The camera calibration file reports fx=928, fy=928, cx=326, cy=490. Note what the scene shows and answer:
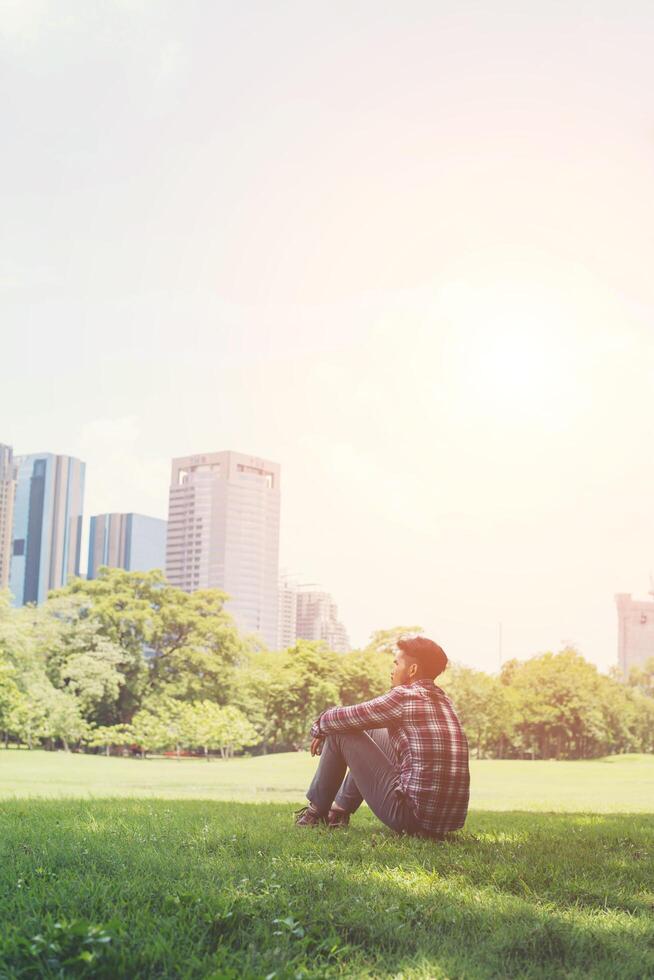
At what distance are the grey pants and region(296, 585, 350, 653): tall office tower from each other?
298 ft

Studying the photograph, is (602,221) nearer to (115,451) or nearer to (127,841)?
(127,841)

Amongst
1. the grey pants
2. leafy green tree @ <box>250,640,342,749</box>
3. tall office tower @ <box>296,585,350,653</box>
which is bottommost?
leafy green tree @ <box>250,640,342,749</box>

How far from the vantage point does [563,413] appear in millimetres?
68312

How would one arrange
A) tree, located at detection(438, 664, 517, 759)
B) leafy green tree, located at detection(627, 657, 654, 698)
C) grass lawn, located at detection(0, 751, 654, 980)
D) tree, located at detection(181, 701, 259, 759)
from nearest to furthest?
grass lawn, located at detection(0, 751, 654, 980) → tree, located at detection(181, 701, 259, 759) → tree, located at detection(438, 664, 517, 759) → leafy green tree, located at detection(627, 657, 654, 698)

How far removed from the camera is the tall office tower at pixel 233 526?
104562 millimetres

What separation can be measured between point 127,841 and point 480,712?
88.9 feet

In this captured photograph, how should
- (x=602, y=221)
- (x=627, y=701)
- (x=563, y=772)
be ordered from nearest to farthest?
(x=563, y=772), (x=627, y=701), (x=602, y=221)

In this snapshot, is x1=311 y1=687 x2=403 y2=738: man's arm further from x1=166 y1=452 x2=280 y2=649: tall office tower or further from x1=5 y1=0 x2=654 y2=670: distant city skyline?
x1=166 y1=452 x2=280 y2=649: tall office tower

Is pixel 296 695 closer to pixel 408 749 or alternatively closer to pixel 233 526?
pixel 408 749

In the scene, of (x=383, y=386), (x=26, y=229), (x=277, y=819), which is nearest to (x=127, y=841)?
(x=277, y=819)

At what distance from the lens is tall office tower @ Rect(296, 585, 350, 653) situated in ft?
317

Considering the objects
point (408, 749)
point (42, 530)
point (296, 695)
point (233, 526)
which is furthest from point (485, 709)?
point (42, 530)

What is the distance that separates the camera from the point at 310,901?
114 inches

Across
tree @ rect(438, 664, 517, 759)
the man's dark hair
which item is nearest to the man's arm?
the man's dark hair
